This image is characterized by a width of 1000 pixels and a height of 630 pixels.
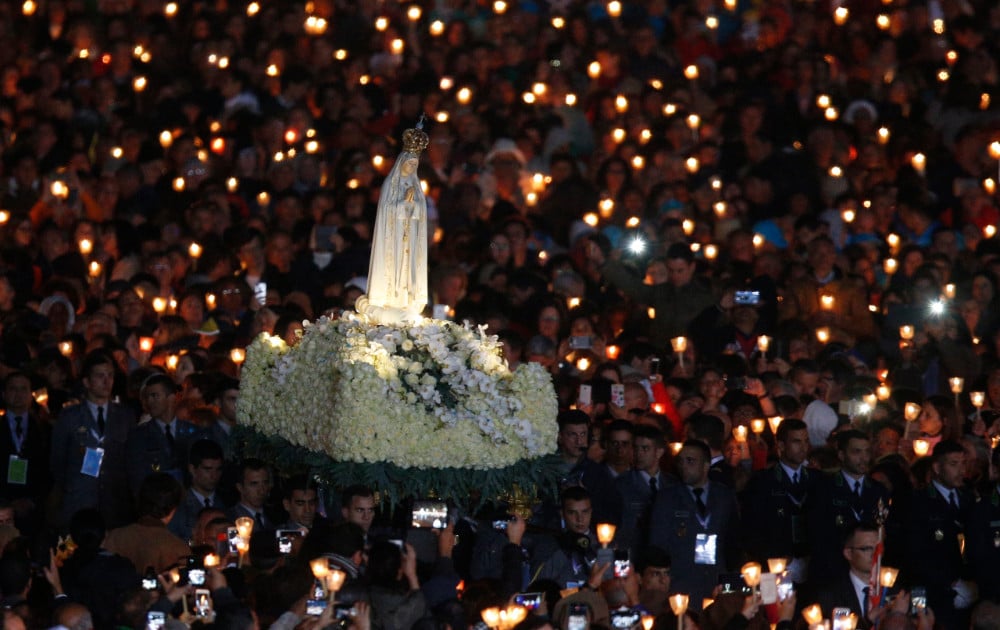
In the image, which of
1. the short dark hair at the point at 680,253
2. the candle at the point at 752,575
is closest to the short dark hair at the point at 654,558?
the candle at the point at 752,575

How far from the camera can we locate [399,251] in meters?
13.1

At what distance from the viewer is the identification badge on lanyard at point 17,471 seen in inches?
605

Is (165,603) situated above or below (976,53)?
below

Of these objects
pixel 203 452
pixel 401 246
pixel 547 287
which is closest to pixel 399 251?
pixel 401 246

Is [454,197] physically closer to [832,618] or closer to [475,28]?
[475,28]

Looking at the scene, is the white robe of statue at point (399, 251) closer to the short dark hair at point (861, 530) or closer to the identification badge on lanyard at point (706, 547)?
the identification badge on lanyard at point (706, 547)

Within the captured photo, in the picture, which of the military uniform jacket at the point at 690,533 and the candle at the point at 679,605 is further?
the military uniform jacket at the point at 690,533

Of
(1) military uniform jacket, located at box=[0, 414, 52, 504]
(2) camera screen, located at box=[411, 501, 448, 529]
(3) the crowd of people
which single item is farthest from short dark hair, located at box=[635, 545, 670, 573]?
(1) military uniform jacket, located at box=[0, 414, 52, 504]

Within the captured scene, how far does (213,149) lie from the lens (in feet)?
71.2

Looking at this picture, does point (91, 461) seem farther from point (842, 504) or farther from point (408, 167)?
point (842, 504)

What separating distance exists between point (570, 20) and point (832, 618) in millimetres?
12881

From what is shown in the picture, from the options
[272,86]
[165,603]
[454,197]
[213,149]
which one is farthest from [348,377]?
[272,86]

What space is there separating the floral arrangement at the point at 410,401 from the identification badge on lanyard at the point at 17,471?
8.96 ft

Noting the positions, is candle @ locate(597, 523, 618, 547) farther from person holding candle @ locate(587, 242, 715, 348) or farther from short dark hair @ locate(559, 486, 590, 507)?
person holding candle @ locate(587, 242, 715, 348)
